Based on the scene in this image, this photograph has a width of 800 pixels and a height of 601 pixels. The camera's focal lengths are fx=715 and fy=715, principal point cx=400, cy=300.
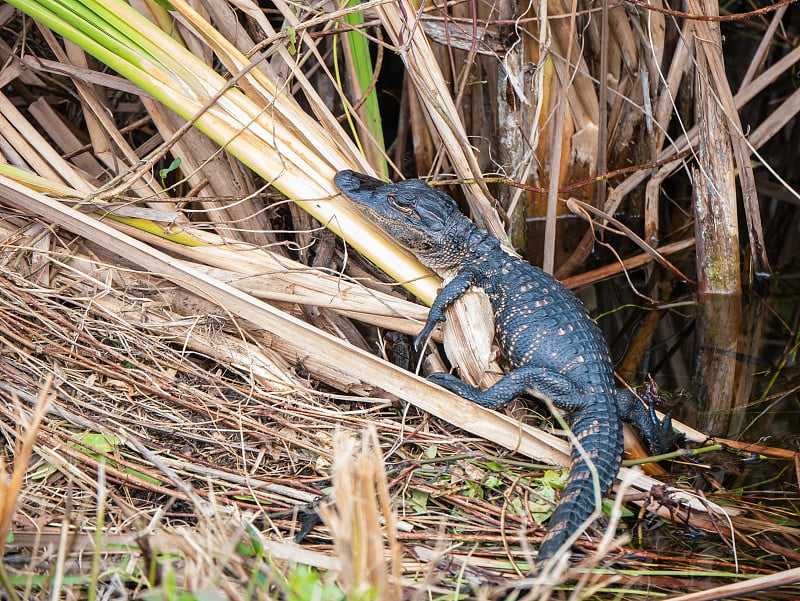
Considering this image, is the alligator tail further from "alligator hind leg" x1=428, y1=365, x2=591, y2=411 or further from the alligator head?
the alligator head

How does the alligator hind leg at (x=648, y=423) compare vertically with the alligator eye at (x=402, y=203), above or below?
below

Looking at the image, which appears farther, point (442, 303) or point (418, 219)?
point (418, 219)

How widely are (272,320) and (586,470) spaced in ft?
4.36

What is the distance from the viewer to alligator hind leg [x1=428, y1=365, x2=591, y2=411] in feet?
9.73

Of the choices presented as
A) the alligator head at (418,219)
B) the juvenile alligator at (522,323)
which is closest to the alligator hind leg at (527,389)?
the juvenile alligator at (522,323)

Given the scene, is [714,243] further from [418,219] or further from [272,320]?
[272,320]

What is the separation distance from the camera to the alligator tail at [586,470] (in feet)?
7.88

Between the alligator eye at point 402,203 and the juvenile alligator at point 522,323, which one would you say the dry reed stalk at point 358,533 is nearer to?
the juvenile alligator at point 522,323

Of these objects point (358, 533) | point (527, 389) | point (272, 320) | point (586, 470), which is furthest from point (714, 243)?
point (358, 533)

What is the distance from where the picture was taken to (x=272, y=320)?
2859 mm

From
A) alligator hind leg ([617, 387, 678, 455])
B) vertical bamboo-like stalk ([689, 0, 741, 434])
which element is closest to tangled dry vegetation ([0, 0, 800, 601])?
vertical bamboo-like stalk ([689, 0, 741, 434])

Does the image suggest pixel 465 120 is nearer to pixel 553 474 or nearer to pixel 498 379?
pixel 498 379

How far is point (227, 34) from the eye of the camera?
318 centimetres

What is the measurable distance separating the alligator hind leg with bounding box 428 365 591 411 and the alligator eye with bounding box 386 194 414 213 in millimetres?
837
